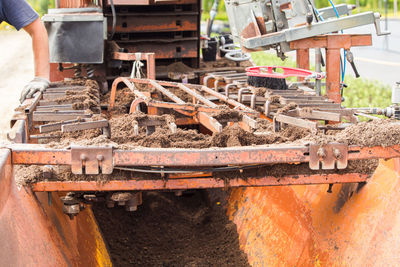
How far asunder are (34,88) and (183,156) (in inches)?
97.0

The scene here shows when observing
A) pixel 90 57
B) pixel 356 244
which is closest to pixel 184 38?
pixel 90 57

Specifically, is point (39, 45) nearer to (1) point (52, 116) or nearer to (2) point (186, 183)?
(1) point (52, 116)

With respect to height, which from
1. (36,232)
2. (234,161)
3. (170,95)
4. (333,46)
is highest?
(333,46)

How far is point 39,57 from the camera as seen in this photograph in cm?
482

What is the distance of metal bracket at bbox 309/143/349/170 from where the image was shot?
2.66m

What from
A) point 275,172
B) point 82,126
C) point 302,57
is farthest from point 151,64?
point 275,172

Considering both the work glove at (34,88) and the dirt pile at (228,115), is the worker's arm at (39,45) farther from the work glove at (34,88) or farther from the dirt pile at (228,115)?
the dirt pile at (228,115)

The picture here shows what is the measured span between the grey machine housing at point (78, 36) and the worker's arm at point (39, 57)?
23.7 inches

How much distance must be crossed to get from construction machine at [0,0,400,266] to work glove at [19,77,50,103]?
0.09 m

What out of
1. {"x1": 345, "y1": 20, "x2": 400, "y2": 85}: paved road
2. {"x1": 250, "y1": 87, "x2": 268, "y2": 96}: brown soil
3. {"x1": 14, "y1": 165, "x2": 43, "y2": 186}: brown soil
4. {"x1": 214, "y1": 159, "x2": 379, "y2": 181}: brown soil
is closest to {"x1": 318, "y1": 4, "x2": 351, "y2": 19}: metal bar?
{"x1": 250, "y1": 87, "x2": 268, "y2": 96}: brown soil

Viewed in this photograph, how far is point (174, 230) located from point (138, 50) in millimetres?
2744

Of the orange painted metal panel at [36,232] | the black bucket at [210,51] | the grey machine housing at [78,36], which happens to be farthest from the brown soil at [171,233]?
the black bucket at [210,51]

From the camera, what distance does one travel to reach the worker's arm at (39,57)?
4609 millimetres

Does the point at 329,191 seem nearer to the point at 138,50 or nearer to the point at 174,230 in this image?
the point at 174,230
